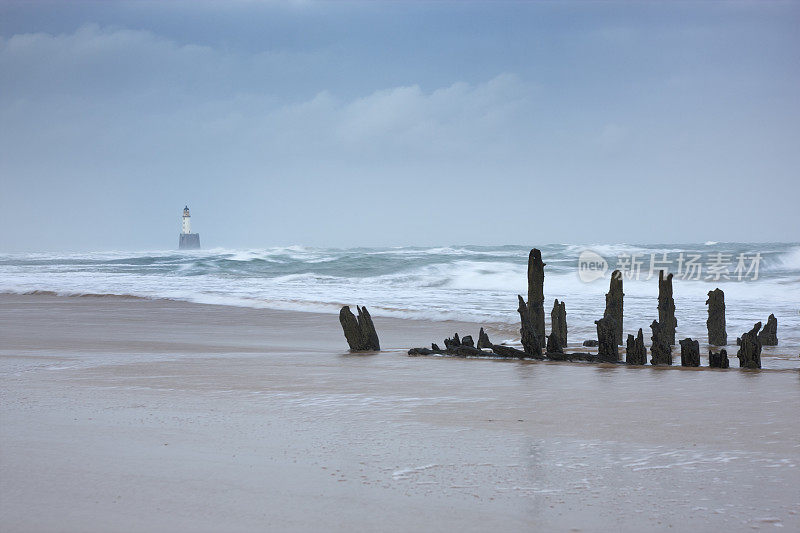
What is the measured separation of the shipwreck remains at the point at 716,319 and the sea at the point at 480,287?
710mm

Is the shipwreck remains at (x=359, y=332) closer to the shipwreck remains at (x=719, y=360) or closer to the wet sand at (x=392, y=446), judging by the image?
the wet sand at (x=392, y=446)

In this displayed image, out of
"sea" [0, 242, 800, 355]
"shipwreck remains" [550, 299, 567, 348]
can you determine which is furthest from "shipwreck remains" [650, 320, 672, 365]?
"sea" [0, 242, 800, 355]

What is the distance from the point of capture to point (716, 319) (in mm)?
8805

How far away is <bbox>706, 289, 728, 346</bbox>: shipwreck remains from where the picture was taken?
28.7 feet

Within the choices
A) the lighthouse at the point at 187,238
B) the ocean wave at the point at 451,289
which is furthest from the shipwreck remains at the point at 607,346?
the lighthouse at the point at 187,238

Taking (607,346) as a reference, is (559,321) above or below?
above

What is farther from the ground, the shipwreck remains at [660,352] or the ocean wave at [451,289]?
the ocean wave at [451,289]

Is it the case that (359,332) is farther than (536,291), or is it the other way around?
(359,332)

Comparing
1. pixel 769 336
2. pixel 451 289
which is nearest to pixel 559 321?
pixel 769 336

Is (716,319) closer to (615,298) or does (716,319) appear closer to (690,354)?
(615,298)

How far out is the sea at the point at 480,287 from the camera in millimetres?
12773

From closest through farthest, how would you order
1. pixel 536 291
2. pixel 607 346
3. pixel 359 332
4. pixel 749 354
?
pixel 749 354, pixel 607 346, pixel 536 291, pixel 359 332

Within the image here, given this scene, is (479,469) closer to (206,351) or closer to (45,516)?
(45,516)

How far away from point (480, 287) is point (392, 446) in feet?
72.5
